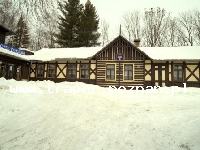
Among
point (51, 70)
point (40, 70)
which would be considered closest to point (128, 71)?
point (51, 70)

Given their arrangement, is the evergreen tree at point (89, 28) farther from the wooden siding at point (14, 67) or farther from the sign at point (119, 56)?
the sign at point (119, 56)

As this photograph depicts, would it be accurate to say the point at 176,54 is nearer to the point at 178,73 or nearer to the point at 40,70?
the point at 178,73

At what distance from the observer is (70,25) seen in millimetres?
28578

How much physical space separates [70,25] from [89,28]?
3307 millimetres

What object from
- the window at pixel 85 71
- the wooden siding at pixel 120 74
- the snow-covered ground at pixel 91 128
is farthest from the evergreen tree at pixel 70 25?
the snow-covered ground at pixel 91 128

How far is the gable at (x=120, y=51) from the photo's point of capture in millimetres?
15547

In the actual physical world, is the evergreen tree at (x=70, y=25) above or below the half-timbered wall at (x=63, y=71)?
above

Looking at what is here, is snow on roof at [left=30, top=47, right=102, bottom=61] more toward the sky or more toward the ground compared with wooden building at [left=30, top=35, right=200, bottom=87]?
more toward the sky

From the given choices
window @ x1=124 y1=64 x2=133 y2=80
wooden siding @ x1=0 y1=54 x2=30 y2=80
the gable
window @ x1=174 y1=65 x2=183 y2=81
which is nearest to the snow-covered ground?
window @ x1=124 y1=64 x2=133 y2=80

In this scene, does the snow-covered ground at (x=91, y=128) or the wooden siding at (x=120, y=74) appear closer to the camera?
the snow-covered ground at (x=91, y=128)

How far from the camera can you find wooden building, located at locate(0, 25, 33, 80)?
15227mm

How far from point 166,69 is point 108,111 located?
34.2 ft

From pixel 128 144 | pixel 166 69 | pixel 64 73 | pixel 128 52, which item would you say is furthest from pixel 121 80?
pixel 128 144

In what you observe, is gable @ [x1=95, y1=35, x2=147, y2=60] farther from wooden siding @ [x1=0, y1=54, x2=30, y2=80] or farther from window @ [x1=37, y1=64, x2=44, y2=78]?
wooden siding @ [x1=0, y1=54, x2=30, y2=80]
